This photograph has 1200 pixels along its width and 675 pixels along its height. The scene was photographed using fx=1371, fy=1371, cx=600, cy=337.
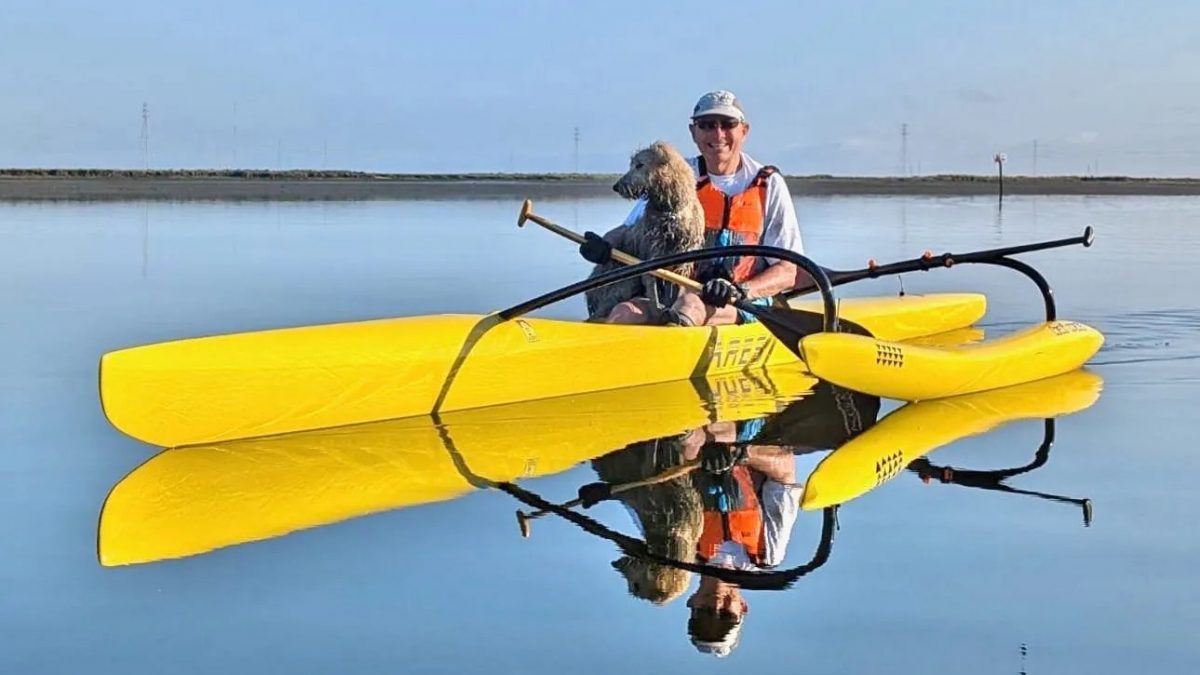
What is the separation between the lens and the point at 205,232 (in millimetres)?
21422

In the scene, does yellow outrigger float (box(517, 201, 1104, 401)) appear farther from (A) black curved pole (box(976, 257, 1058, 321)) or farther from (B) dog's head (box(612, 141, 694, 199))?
(B) dog's head (box(612, 141, 694, 199))

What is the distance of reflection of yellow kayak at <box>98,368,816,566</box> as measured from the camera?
454 cm

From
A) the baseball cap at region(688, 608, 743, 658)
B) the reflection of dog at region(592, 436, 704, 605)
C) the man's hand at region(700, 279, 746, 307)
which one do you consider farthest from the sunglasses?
the baseball cap at region(688, 608, 743, 658)

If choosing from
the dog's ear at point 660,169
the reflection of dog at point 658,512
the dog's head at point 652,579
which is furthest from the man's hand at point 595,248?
the dog's head at point 652,579

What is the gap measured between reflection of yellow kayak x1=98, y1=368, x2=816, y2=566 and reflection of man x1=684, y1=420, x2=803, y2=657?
1.43ft

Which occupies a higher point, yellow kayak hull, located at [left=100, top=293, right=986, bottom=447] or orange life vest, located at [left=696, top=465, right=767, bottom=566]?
yellow kayak hull, located at [left=100, top=293, right=986, bottom=447]

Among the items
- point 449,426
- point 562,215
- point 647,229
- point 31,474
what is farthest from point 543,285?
point 562,215

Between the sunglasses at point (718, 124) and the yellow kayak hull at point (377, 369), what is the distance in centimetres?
107

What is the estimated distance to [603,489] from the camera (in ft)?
16.4

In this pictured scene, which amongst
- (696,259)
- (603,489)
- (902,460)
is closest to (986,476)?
(902,460)

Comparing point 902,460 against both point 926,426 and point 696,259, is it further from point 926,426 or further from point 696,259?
point 696,259

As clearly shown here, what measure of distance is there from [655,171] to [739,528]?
116 inches

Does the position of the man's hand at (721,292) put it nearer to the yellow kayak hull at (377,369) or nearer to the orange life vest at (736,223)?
the yellow kayak hull at (377,369)

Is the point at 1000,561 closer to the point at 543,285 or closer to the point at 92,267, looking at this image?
the point at 543,285
